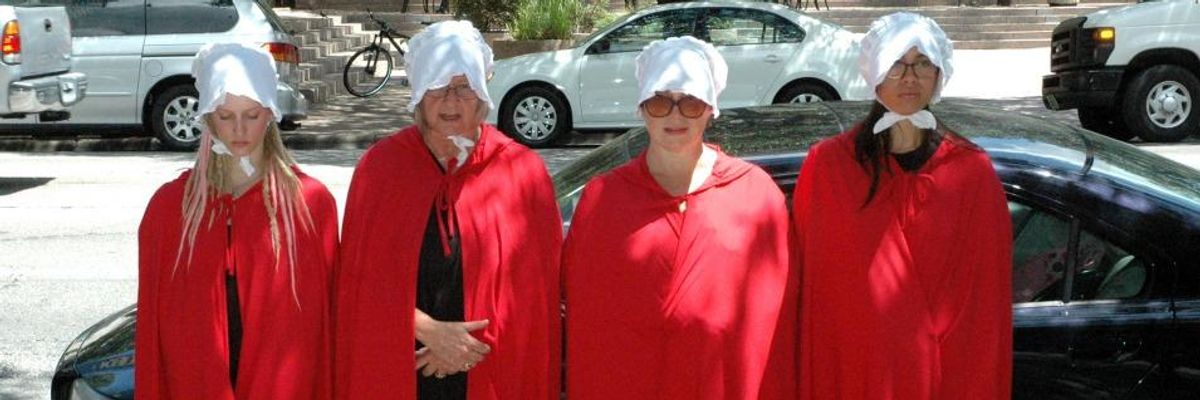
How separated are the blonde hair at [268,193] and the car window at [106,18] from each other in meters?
12.9

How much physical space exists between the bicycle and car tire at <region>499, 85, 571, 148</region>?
17.2 ft

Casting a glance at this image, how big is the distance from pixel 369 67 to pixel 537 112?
20.8 feet

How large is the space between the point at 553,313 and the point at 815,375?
67 centimetres

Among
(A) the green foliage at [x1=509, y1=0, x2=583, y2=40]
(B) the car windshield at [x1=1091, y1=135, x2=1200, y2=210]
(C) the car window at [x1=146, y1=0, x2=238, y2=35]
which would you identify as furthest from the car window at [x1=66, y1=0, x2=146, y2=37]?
(B) the car windshield at [x1=1091, y1=135, x2=1200, y2=210]

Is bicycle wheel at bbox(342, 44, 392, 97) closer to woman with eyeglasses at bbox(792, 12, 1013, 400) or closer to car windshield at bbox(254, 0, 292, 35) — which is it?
car windshield at bbox(254, 0, 292, 35)

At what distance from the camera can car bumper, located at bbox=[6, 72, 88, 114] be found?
44.3 ft

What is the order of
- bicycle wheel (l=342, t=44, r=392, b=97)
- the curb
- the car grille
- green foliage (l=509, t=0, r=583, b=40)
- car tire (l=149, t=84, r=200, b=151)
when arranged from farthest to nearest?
1. bicycle wheel (l=342, t=44, r=392, b=97)
2. green foliage (l=509, t=0, r=583, b=40)
3. the curb
4. car tire (l=149, t=84, r=200, b=151)
5. the car grille

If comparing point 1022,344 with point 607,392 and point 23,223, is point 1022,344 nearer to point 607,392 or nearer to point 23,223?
point 607,392

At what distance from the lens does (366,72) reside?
22.1m

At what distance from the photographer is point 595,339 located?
3.98 metres

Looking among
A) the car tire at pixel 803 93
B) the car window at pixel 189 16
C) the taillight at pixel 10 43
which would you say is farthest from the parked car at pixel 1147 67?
the taillight at pixel 10 43

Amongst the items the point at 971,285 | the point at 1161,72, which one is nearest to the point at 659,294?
the point at 971,285

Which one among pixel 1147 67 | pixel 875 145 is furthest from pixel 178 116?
pixel 875 145

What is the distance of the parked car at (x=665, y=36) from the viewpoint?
15945 mm
